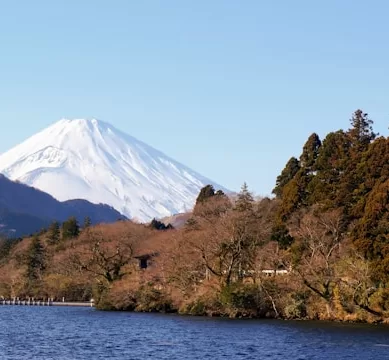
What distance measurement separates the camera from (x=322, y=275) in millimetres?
45438

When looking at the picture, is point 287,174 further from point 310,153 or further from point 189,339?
point 189,339

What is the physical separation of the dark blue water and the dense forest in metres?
2.55

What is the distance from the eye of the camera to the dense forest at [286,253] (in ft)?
144

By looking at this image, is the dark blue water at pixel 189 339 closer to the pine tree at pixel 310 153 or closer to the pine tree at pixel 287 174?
the pine tree at pixel 310 153

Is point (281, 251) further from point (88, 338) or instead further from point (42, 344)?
point (42, 344)

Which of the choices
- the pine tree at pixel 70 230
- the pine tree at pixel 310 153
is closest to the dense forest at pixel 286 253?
the pine tree at pixel 310 153

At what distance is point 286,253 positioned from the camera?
165 feet

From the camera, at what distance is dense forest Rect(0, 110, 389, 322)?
43906mm

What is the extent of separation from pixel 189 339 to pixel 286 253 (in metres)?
15.7

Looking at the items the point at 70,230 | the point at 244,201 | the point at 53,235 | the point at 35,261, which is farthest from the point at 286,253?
the point at 53,235

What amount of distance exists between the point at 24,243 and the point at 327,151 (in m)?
44.6

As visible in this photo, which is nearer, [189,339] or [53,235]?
[189,339]

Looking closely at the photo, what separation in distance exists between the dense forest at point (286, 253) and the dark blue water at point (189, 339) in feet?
8.35

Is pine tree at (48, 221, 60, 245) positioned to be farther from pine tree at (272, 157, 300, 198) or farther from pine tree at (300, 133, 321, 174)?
pine tree at (300, 133, 321, 174)
